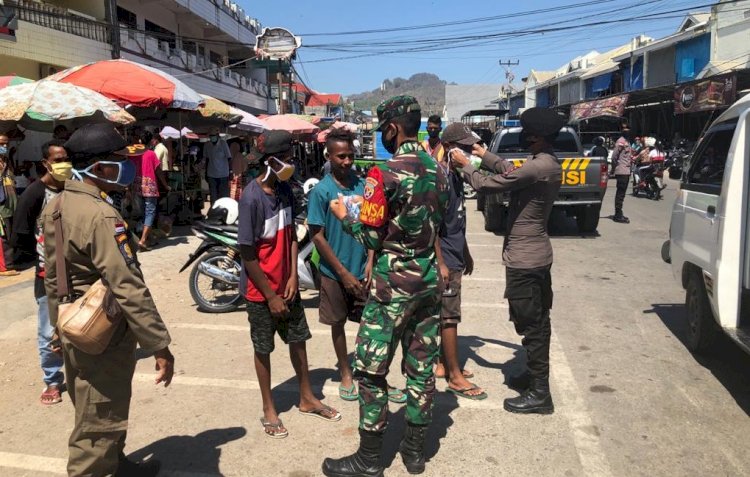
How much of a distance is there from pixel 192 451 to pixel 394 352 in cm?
139

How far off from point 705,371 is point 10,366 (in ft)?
18.0

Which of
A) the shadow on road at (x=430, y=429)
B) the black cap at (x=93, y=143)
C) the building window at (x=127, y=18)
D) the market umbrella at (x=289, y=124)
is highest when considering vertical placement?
the building window at (x=127, y=18)

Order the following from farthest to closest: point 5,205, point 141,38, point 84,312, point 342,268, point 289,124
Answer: point 141,38 → point 289,124 → point 5,205 → point 342,268 → point 84,312

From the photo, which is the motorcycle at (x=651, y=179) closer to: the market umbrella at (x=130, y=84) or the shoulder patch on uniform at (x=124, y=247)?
the market umbrella at (x=130, y=84)

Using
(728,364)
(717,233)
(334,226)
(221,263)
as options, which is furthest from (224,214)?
(728,364)

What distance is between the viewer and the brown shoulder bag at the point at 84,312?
233 cm

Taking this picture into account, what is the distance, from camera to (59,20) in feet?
45.3

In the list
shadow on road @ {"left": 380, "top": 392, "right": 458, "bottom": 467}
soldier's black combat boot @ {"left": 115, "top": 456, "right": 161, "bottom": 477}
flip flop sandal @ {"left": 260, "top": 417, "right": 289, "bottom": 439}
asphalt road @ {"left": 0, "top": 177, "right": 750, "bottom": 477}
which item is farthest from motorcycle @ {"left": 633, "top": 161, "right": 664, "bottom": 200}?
soldier's black combat boot @ {"left": 115, "top": 456, "right": 161, "bottom": 477}

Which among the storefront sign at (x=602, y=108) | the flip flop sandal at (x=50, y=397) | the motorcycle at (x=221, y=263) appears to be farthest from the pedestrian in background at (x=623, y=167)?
the storefront sign at (x=602, y=108)

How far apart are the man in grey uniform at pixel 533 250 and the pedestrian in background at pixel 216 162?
9346 mm

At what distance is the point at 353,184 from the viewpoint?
388 centimetres

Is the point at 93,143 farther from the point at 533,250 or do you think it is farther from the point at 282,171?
the point at 533,250

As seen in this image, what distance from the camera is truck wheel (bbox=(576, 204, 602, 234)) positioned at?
1068 cm

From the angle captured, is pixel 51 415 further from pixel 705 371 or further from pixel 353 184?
pixel 705 371
